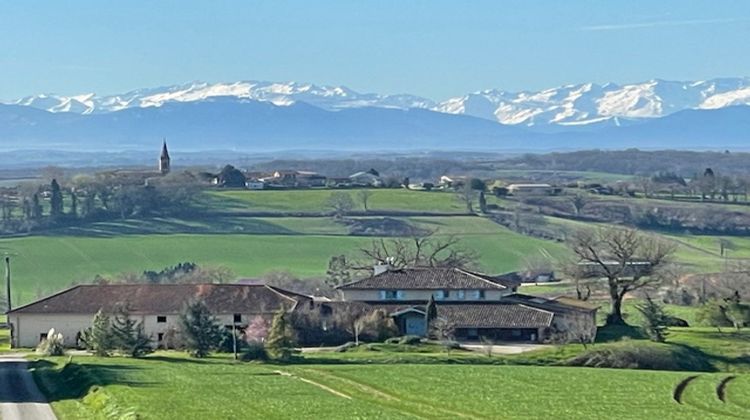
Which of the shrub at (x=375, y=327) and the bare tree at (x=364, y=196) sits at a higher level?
the bare tree at (x=364, y=196)

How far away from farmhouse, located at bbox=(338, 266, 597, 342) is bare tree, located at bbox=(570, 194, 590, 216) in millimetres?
54719

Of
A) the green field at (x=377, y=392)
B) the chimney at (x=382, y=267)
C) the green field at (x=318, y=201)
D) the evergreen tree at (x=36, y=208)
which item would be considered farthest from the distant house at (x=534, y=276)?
the green field at (x=377, y=392)

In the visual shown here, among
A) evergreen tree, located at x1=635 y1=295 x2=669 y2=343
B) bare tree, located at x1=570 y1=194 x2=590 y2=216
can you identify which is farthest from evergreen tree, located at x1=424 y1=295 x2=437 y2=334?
bare tree, located at x1=570 y1=194 x2=590 y2=216

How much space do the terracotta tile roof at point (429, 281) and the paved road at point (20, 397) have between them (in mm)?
21396

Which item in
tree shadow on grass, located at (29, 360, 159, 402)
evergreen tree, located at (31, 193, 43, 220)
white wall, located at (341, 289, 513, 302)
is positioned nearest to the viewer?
tree shadow on grass, located at (29, 360, 159, 402)

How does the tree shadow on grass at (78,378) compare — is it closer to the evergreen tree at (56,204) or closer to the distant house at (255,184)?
the evergreen tree at (56,204)

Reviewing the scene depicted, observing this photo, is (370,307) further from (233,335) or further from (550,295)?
(550,295)

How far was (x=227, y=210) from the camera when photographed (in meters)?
120

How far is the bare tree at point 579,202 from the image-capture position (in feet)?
419

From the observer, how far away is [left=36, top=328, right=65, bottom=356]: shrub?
57.6 metres

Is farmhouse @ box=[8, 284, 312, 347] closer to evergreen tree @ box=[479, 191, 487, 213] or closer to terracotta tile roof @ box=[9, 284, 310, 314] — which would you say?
terracotta tile roof @ box=[9, 284, 310, 314]

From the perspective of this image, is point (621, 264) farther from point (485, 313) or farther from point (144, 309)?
point (144, 309)

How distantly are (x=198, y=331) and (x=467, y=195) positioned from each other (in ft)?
241

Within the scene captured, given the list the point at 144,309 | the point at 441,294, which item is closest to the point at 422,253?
the point at 441,294
